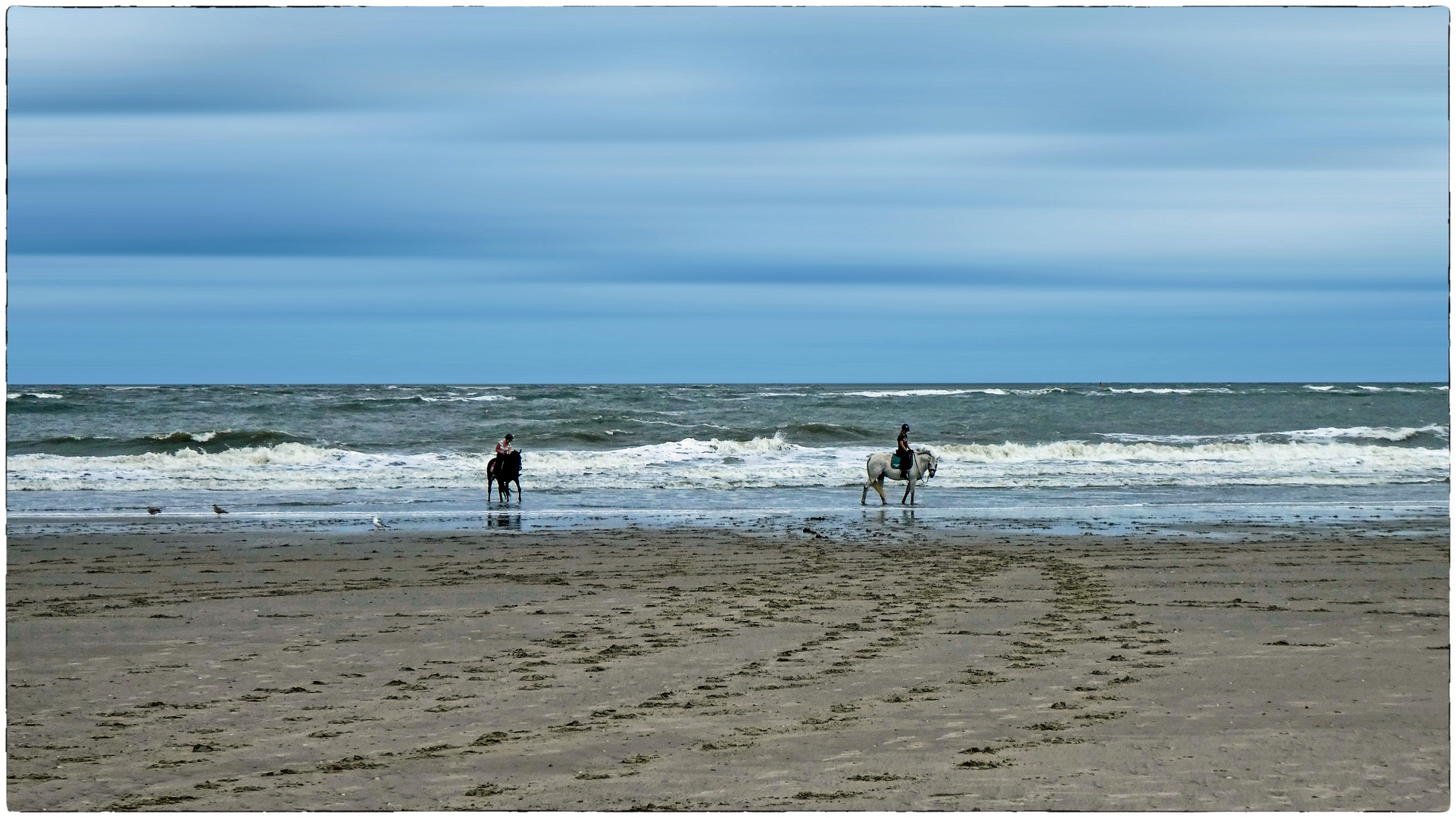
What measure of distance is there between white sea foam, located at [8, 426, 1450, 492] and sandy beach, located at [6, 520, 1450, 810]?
11.6 m

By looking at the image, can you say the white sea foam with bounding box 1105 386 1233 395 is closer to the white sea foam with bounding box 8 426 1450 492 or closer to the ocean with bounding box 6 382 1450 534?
the ocean with bounding box 6 382 1450 534

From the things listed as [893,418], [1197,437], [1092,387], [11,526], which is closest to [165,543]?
[11,526]

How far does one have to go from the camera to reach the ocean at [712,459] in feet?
57.9

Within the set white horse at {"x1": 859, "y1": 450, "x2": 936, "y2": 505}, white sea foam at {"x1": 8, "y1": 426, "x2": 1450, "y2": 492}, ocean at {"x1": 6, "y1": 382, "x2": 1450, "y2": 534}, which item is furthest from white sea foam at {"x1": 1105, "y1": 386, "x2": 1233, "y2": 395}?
white horse at {"x1": 859, "y1": 450, "x2": 936, "y2": 505}

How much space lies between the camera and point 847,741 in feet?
18.1

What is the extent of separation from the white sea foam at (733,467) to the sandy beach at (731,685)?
11.6m

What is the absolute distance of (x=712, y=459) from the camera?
99.7ft

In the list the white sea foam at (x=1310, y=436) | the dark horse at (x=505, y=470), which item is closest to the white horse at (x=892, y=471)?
the dark horse at (x=505, y=470)

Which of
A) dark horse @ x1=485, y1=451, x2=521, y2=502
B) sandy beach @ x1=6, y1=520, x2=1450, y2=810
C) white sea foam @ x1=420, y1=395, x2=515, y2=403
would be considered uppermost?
white sea foam @ x1=420, y1=395, x2=515, y2=403

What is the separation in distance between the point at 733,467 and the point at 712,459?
354 cm

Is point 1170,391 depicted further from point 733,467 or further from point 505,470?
point 505,470

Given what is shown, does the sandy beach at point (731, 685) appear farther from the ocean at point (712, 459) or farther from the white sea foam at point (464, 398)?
the white sea foam at point (464, 398)

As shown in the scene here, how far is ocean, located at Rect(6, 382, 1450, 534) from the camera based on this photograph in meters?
17.6

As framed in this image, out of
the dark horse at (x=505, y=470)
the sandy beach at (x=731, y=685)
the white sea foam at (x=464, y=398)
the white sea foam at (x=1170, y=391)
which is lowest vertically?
the sandy beach at (x=731, y=685)
